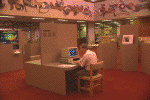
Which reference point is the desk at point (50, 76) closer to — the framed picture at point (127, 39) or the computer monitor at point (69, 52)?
the computer monitor at point (69, 52)

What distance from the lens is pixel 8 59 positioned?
6633 mm

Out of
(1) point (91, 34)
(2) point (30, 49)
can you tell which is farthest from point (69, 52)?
(1) point (91, 34)

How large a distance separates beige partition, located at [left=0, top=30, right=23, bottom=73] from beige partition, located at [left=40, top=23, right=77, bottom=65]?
3.27 metres

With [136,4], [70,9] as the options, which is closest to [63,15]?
[70,9]

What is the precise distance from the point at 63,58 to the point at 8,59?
144 inches

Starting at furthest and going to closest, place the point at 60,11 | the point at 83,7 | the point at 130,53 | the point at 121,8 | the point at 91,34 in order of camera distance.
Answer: the point at 91,34 < the point at 83,7 < the point at 121,8 < the point at 60,11 < the point at 130,53

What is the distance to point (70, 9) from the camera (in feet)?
40.3

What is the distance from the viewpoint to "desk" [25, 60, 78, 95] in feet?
12.4

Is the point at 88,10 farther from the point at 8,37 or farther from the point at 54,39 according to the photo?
the point at 54,39

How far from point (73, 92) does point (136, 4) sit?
33.9 feet

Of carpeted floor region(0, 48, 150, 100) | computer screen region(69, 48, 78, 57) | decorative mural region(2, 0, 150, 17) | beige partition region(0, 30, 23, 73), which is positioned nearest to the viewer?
carpeted floor region(0, 48, 150, 100)

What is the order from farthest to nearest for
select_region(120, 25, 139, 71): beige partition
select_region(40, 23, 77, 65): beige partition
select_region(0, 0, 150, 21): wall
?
select_region(0, 0, 150, 21): wall, select_region(120, 25, 139, 71): beige partition, select_region(40, 23, 77, 65): beige partition

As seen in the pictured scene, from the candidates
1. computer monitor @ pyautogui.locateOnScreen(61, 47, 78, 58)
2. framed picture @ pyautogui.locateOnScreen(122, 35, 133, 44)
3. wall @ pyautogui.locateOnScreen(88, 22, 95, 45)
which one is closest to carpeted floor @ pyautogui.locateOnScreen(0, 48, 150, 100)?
computer monitor @ pyautogui.locateOnScreen(61, 47, 78, 58)

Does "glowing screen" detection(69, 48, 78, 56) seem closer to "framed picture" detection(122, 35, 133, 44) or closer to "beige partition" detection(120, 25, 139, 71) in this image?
"beige partition" detection(120, 25, 139, 71)
